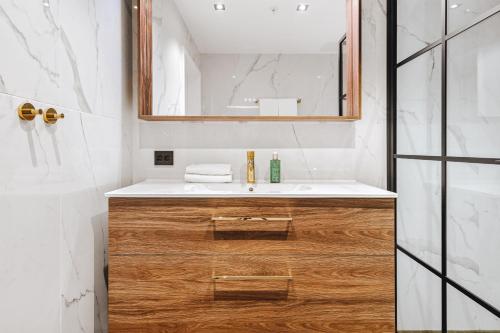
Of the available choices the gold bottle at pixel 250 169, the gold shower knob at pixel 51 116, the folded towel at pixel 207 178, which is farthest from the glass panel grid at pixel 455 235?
the gold shower knob at pixel 51 116

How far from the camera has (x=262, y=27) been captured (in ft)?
5.41

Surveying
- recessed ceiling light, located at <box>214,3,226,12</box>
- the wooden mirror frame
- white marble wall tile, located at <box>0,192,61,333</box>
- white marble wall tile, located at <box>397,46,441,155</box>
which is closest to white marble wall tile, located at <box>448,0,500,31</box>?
white marble wall tile, located at <box>397,46,441,155</box>

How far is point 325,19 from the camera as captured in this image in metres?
1.66

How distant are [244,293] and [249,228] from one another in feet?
0.80

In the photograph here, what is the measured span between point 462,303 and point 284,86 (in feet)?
3.82

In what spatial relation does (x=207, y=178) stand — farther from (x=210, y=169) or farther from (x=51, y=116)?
(x=51, y=116)

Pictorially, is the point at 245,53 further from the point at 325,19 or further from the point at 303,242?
the point at 303,242

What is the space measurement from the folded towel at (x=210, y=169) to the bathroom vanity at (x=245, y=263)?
0.40 m

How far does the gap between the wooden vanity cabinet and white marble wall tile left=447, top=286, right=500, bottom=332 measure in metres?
0.22

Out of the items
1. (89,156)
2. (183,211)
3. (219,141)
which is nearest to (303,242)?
(183,211)

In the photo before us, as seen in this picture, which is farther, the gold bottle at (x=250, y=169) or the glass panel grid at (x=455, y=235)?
the gold bottle at (x=250, y=169)

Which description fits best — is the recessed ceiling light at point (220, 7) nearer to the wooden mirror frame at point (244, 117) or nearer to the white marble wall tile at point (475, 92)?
the wooden mirror frame at point (244, 117)

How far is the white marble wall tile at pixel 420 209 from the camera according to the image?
133cm

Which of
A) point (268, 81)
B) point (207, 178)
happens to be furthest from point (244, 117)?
point (207, 178)
